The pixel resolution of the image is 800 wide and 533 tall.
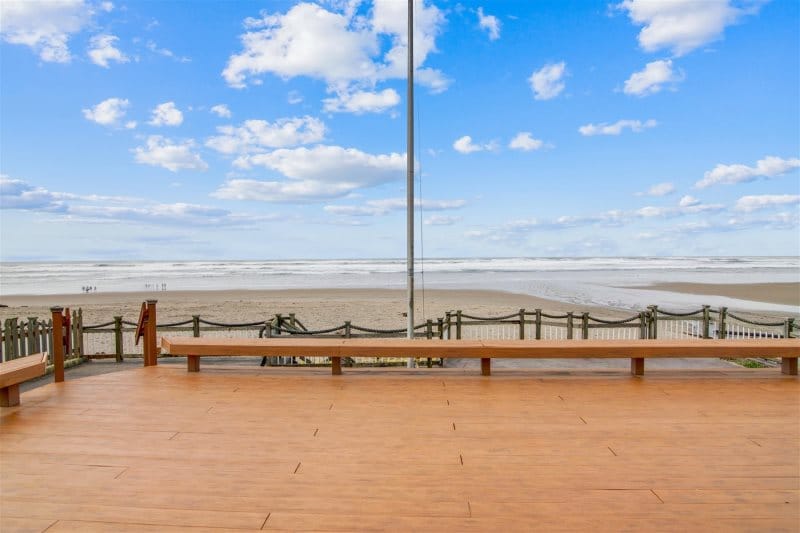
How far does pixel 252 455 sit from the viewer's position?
3748mm

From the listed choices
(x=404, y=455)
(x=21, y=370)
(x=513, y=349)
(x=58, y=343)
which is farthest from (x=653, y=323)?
(x=21, y=370)

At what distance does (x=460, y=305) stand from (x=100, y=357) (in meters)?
14.5

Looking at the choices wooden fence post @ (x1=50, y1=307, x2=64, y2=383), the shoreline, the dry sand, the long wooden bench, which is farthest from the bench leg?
the dry sand

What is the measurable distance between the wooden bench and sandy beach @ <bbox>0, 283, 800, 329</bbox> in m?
11.6

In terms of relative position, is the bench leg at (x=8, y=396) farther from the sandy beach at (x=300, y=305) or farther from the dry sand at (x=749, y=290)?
the dry sand at (x=749, y=290)

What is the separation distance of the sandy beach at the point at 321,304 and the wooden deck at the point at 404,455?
11.5m

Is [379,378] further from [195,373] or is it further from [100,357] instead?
[100,357]

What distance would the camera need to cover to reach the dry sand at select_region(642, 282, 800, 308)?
26.5 m

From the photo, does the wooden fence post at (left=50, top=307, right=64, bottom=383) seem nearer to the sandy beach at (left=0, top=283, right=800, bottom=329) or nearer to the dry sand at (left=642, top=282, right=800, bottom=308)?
the sandy beach at (left=0, top=283, right=800, bottom=329)

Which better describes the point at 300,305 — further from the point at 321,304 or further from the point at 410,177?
the point at 410,177

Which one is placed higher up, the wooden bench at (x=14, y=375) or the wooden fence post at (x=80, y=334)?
the wooden bench at (x=14, y=375)

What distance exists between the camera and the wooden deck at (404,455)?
2.91 metres

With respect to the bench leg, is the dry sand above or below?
below

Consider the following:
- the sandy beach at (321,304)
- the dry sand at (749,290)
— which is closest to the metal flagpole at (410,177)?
the sandy beach at (321,304)
